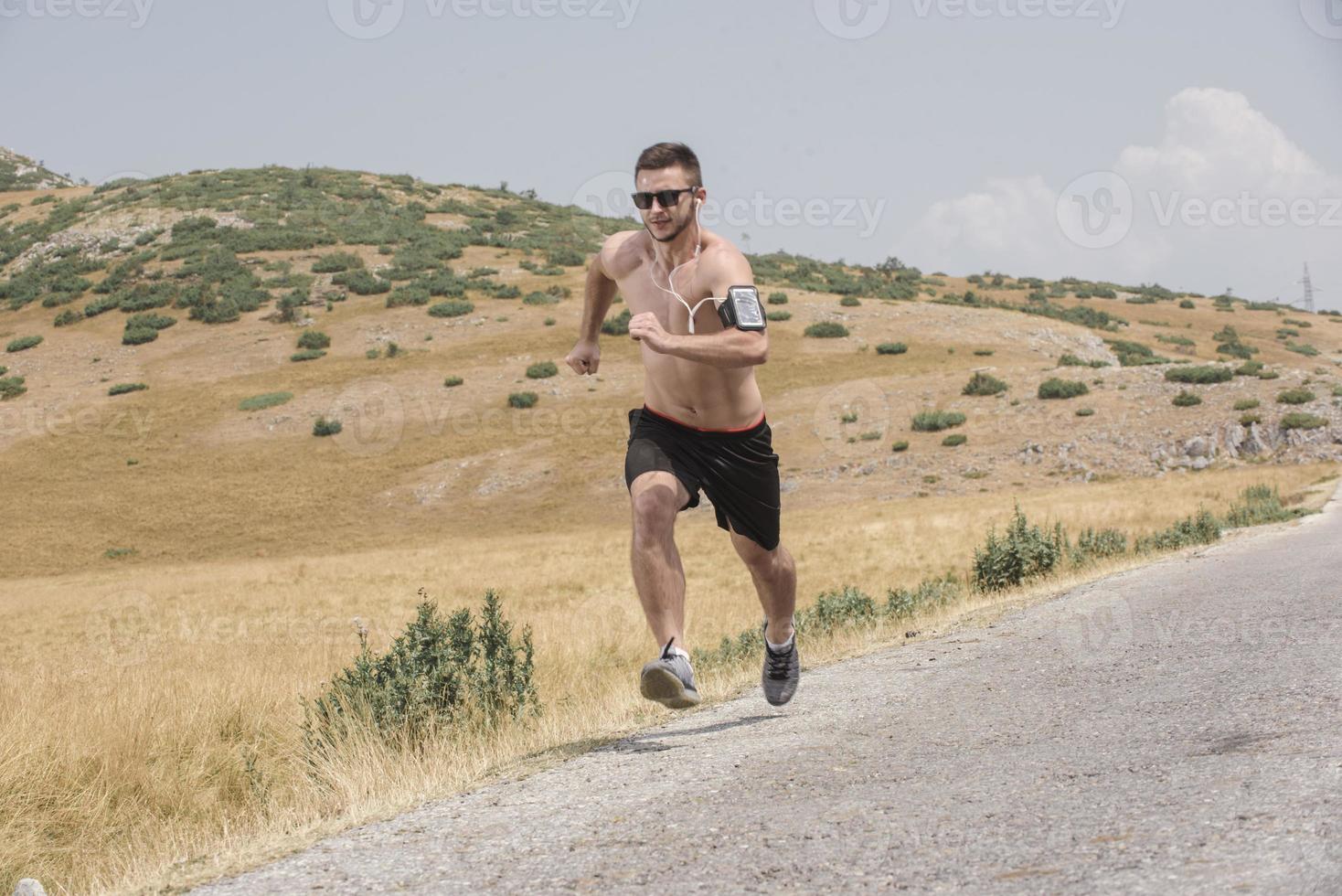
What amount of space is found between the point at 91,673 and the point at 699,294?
9.75 meters

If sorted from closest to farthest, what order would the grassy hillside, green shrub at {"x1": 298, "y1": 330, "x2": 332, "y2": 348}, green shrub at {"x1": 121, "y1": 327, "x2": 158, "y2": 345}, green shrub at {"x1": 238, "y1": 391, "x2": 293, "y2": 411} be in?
the grassy hillside
green shrub at {"x1": 238, "y1": 391, "x2": 293, "y2": 411}
green shrub at {"x1": 298, "y1": 330, "x2": 332, "y2": 348}
green shrub at {"x1": 121, "y1": 327, "x2": 158, "y2": 345}

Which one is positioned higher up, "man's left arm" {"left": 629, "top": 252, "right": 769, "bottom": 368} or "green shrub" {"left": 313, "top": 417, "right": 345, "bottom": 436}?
"man's left arm" {"left": 629, "top": 252, "right": 769, "bottom": 368}

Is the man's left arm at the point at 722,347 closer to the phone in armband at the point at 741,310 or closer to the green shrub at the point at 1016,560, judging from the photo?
the phone in armband at the point at 741,310

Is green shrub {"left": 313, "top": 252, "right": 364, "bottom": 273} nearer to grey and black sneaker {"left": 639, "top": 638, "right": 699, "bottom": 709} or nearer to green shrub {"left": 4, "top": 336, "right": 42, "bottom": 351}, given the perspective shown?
green shrub {"left": 4, "top": 336, "right": 42, "bottom": 351}

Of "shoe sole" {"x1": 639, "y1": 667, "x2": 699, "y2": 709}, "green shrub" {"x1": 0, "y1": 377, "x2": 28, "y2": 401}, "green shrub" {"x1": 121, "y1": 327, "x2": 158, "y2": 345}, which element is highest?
"green shrub" {"x1": 121, "y1": 327, "x2": 158, "y2": 345}

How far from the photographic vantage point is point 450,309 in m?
60.7

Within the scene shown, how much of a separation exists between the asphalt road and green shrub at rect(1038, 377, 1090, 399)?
37.2 metres

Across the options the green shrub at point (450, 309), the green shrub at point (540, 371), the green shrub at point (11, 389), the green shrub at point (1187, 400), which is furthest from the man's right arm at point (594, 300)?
the green shrub at point (450, 309)

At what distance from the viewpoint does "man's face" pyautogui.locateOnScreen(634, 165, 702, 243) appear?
5.09 metres

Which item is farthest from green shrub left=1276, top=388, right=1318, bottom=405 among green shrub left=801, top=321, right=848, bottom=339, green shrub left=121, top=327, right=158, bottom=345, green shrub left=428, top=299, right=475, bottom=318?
green shrub left=121, top=327, right=158, bottom=345

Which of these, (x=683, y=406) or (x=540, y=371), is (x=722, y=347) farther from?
(x=540, y=371)

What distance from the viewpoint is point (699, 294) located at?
204 inches

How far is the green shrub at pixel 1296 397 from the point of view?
36156 mm

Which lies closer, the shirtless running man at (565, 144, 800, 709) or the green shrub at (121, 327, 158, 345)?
the shirtless running man at (565, 144, 800, 709)
